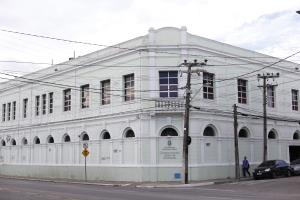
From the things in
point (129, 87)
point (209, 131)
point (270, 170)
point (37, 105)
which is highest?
point (129, 87)

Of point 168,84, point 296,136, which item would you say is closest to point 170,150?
point 168,84

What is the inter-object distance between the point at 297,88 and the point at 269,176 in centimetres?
1389

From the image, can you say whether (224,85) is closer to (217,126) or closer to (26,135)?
(217,126)

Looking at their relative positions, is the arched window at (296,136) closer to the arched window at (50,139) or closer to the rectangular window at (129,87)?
the rectangular window at (129,87)

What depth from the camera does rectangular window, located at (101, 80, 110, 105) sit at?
36.3 m

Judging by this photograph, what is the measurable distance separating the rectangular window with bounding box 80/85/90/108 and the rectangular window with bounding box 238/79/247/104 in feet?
39.6

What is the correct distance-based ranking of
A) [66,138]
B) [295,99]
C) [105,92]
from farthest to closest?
1. [295,99]
2. [66,138]
3. [105,92]

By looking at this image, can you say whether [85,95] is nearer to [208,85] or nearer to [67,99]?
[67,99]

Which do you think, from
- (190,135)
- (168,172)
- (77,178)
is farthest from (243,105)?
(77,178)

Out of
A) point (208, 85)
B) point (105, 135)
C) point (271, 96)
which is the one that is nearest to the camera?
point (208, 85)

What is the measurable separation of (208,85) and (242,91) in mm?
4534

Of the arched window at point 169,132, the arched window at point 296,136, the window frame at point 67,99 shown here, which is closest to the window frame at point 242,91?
the arched window at point 169,132

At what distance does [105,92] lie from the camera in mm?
36625

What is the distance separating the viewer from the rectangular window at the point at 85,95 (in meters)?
38.5
